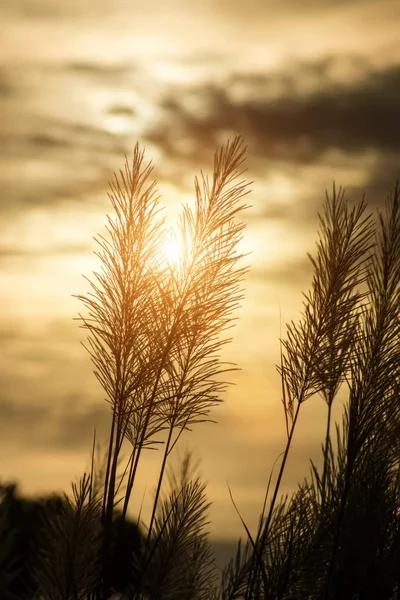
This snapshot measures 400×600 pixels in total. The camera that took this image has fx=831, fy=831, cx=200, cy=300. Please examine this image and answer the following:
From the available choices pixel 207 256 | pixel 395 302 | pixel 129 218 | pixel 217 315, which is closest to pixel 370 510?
pixel 395 302

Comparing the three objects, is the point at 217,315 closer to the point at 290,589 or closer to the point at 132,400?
the point at 132,400

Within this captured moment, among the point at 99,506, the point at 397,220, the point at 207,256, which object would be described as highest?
the point at 397,220

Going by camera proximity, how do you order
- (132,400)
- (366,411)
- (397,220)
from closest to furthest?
(132,400) → (366,411) → (397,220)

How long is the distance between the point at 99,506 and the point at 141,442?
28 centimetres

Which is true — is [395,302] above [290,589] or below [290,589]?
above

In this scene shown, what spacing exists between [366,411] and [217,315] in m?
0.63

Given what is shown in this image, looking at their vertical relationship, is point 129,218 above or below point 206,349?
above

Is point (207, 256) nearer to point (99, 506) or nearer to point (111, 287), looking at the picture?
point (111, 287)

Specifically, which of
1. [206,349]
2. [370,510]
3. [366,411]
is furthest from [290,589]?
[206,349]

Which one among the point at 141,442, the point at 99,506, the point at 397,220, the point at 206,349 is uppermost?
the point at 397,220

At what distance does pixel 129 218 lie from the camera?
279 centimetres

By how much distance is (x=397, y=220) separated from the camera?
3.15 m

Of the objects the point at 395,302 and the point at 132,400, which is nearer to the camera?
the point at 132,400

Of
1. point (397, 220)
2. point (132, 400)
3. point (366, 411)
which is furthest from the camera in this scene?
point (397, 220)
